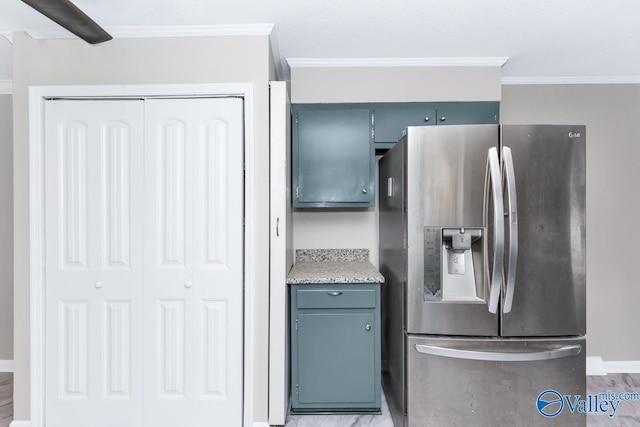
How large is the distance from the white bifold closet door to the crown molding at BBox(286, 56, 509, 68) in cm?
81

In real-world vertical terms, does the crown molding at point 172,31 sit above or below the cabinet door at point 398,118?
above

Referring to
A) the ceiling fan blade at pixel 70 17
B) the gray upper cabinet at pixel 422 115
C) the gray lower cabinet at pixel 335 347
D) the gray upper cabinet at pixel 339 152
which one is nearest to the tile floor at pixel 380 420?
the gray lower cabinet at pixel 335 347

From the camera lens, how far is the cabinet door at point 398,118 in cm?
231

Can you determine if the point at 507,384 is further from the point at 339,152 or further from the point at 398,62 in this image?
the point at 398,62

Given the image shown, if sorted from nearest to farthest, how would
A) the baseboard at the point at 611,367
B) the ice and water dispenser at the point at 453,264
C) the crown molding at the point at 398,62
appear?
1. the ice and water dispenser at the point at 453,264
2. the crown molding at the point at 398,62
3. the baseboard at the point at 611,367

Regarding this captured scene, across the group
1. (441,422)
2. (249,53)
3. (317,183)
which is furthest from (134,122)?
(441,422)

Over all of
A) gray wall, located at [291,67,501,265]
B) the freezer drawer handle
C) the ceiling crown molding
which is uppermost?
the ceiling crown molding

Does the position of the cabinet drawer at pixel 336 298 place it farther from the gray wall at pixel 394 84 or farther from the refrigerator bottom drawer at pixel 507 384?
the gray wall at pixel 394 84

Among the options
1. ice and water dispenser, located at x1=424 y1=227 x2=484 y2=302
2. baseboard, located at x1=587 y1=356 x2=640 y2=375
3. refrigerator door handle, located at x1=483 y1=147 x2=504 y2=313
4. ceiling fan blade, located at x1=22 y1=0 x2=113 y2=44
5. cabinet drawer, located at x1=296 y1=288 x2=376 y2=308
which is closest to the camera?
ceiling fan blade, located at x1=22 y1=0 x2=113 y2=44

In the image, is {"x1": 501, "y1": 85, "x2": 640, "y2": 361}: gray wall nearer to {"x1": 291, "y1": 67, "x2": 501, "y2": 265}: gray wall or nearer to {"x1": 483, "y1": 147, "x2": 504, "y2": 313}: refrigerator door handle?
{"x1": 291, "y1": 67, "x2": 501, "y2": 265}: gray wall

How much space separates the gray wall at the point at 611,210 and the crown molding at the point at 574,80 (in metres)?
0.04

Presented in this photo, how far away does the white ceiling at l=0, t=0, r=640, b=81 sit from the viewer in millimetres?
1660

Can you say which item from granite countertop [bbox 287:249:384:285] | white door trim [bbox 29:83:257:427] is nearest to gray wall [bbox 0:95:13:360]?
white door trim [bbox 29:83:257:427]

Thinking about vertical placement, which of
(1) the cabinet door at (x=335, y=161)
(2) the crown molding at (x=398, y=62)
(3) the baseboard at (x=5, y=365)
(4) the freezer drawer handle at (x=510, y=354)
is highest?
(2) the crown molding at (x=398, y=62)
